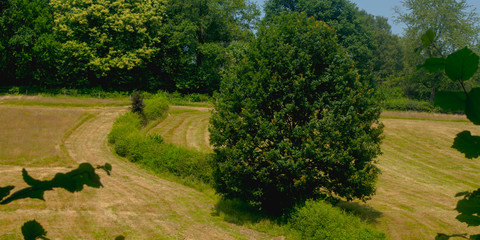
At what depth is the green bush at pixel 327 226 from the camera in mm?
10391

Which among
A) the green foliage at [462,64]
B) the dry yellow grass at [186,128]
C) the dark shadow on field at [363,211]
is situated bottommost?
the dark shadow on field at [363,211]

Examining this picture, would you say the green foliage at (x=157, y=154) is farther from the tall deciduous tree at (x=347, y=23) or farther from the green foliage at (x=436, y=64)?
the tall deciduous tree at (x=347, y=23)

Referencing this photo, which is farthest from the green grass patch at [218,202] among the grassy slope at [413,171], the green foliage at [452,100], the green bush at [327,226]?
the green foliage at [452,100]

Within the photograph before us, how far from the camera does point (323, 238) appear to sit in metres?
11.2

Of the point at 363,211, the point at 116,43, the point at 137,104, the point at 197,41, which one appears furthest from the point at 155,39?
the point at 363,211

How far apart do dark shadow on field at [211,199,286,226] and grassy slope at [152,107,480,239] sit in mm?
4253

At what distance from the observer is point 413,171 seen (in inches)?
1014

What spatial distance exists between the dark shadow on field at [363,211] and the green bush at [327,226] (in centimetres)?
299

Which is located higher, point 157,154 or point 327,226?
point 327,226

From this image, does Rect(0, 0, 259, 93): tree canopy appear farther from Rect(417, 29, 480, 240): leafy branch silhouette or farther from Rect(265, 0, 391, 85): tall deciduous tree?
Rect(417, 29, 480, 240): leafy branch silhouette

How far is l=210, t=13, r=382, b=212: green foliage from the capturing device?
13.5 m

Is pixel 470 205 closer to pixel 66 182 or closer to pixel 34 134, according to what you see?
pixel 66 182

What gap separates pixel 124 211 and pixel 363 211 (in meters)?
10.9

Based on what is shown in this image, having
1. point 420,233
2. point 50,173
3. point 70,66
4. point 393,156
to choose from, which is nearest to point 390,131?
point 393,156
